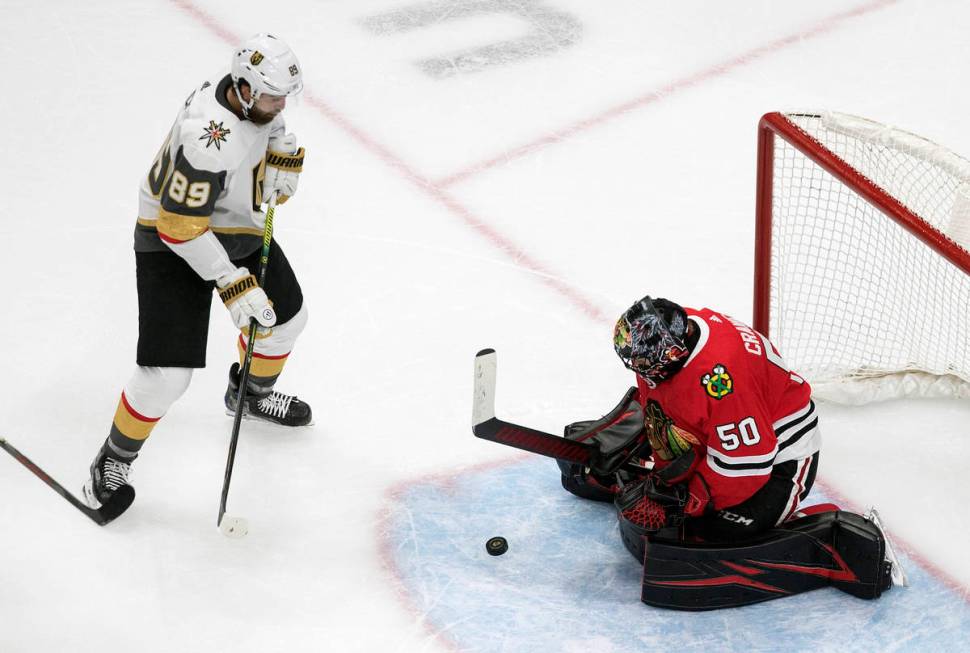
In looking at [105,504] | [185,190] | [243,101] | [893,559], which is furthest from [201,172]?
[893,559]

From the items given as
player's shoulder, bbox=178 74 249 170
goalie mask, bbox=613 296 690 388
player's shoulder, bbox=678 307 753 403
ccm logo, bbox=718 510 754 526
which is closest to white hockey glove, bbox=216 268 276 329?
player's shoulder, bbox=178 74 249 170

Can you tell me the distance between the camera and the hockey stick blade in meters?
2.76

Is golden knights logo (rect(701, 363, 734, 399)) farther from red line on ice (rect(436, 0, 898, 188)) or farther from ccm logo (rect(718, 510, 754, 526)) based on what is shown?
red line on ice (rect(436, 0, 898, 188))

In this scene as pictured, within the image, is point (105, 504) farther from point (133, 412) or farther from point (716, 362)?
point (716, 362)

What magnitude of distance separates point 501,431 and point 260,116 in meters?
0.91

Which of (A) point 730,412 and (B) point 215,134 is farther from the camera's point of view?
(B) point 215,134

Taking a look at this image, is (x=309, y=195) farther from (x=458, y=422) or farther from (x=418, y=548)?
(x=418, y=548)

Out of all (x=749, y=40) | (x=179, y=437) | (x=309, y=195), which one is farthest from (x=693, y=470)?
(x=749, y=40)

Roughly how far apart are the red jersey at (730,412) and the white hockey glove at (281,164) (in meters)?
1.02

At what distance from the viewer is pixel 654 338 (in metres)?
2.72

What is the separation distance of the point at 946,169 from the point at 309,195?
2251 millimetres

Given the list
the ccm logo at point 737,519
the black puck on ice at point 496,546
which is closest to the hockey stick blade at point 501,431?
the black puck on ice at point 496,546

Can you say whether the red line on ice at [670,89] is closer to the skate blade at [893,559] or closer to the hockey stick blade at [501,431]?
the hockey stick blade at [501,431]

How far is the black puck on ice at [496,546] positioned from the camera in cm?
315
